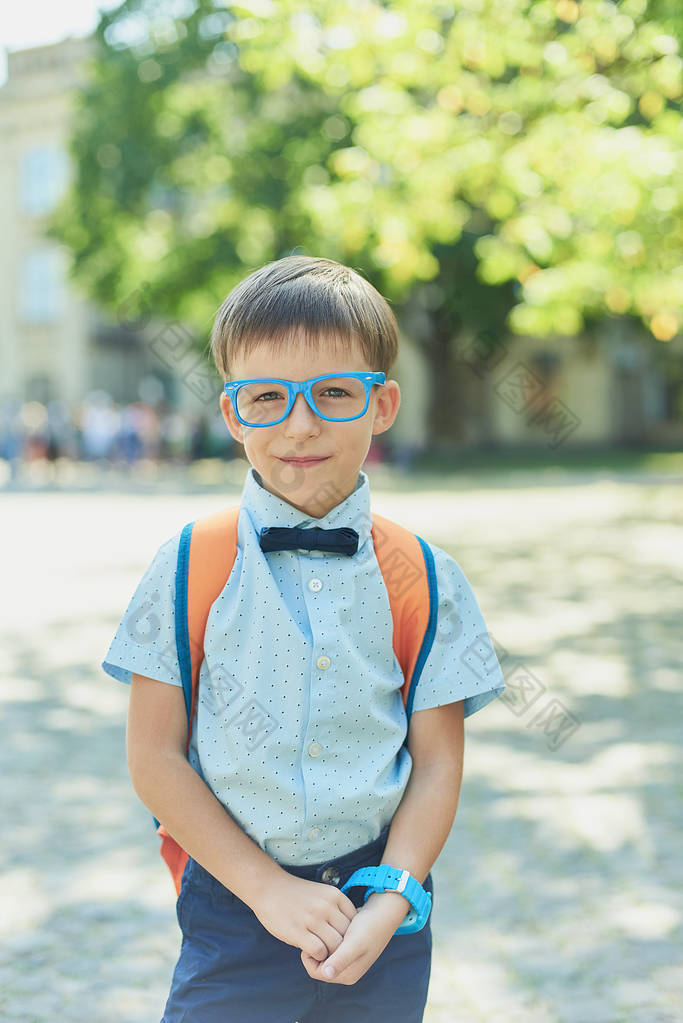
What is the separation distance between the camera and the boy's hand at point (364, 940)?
160 cm

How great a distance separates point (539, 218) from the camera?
9.62 metres

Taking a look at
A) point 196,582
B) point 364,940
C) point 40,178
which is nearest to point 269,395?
point 196,582

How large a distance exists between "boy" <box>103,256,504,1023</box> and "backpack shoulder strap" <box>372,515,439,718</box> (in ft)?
0.06

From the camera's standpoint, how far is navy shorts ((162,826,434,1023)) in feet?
5.73

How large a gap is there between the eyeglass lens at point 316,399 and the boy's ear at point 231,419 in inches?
2.8

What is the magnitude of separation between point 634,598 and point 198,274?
58.2 feet

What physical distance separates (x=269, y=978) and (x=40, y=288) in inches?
1562

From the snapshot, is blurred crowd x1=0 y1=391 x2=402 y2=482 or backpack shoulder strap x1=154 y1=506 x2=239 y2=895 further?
blurred crowd x1=0 y1=391 x2=402 y2=482

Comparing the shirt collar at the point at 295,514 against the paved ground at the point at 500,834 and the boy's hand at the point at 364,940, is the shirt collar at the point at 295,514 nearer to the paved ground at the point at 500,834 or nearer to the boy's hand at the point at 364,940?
the boy's hand at the point at 364,940

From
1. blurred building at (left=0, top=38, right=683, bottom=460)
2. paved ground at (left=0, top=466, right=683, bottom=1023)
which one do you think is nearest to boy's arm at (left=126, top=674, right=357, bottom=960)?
paved ground at (left=0, top=466, right=683, bottom=1023)

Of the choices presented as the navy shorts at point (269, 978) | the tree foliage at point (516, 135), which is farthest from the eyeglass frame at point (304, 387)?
the tree foliage at point (516, 135)

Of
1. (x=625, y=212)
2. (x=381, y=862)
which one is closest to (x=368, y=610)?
(x=381, y=862)

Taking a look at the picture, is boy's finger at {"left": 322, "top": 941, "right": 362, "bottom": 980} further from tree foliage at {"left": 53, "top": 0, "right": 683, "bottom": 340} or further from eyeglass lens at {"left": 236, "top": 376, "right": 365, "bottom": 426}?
tree foliage at {"left": 53, "top": 0, "right": 683, "bottom": 340}

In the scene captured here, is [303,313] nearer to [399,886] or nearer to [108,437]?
[399,886]
